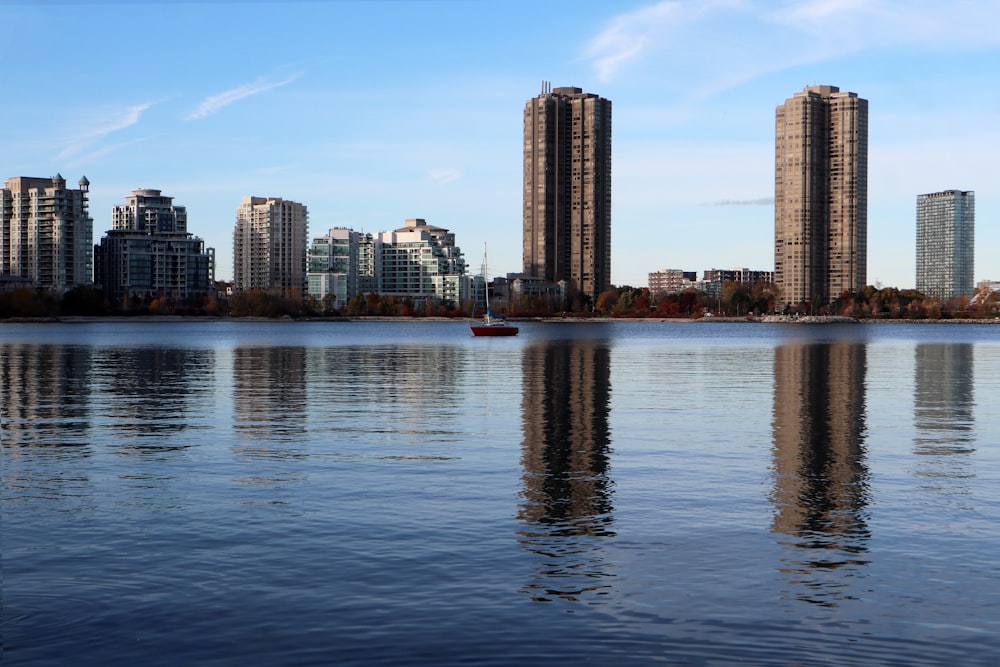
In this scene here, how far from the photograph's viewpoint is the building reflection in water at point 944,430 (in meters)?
30.0

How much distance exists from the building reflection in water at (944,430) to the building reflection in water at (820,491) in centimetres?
192

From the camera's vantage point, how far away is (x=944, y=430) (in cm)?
4197

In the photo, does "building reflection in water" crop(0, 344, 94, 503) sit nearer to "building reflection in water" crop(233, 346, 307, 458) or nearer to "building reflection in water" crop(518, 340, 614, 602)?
"building reflection in water" crop(233, 346, 307, 458)

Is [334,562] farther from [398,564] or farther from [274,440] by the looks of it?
[274,440]

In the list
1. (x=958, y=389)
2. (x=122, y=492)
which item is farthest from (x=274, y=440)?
(x=958, y=389)

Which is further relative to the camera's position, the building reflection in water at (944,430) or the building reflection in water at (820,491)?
the building reflection in water at (944,430)

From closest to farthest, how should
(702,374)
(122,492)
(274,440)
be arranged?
(122,492), (274,440), (702,374)

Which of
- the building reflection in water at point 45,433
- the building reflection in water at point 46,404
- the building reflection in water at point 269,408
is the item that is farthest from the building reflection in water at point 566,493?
the building reflection in water at point 46,404

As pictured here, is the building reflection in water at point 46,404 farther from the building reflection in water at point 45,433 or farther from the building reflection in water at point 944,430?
the building reflection in water at point 944,430

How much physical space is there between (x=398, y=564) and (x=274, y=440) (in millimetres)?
19350

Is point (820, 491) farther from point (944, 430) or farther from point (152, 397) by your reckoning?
point (152, 397)

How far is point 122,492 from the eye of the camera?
1056 inches

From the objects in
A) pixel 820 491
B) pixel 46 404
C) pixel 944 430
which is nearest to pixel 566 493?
pixel 820 491

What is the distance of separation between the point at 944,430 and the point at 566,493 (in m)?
21.6
